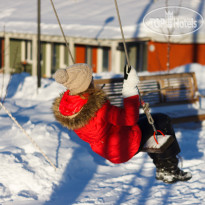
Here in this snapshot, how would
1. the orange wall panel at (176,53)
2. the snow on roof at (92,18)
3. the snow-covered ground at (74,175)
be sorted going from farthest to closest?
1. the orange wall panel at (176,53)
2. the snow on roof at (92,18)
3. the snow-covered ground at (74,175)

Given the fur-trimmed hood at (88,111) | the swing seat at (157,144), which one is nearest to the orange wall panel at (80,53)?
the swing seat at (157,144)

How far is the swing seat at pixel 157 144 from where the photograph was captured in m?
4.08

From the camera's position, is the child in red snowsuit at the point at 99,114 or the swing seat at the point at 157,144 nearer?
the child in red snowsuit at the point at 99,114

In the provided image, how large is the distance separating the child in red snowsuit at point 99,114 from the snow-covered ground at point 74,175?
79cm

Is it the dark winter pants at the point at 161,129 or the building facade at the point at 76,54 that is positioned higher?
the building facade at the point at 76,54

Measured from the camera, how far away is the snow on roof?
17.4m

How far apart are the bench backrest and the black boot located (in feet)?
8.71

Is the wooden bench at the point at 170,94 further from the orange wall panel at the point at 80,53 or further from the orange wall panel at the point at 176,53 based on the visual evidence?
the orange wall panel at the point at 80,53

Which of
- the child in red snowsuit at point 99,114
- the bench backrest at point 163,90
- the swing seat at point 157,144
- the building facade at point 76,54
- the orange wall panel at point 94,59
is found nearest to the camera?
the child in red snowsuit at point 99,114

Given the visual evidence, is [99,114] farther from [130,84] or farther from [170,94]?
[170,94]

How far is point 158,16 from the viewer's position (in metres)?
16.6

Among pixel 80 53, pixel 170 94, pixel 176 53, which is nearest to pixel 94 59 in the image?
pixel 80 53

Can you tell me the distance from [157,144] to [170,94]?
3.98m

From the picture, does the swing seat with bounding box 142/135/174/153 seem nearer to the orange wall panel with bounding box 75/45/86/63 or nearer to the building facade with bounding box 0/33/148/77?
the building facade with bounding box 0/33/148/77
